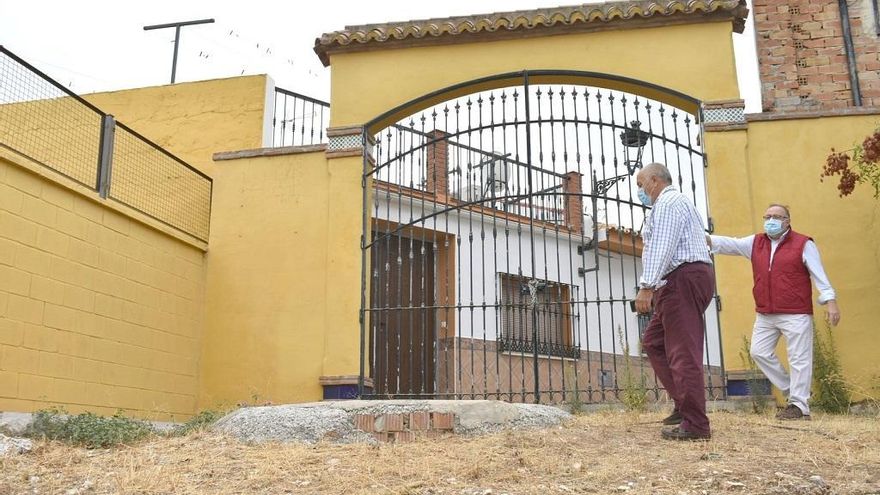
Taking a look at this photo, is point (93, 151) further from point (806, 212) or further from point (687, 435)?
point (806, 212)

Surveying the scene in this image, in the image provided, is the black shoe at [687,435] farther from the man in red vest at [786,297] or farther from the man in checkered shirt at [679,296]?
the man in red vest at [786,297]

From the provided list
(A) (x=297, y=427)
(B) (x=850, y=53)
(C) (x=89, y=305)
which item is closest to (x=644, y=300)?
(A) (x=297, y=427)

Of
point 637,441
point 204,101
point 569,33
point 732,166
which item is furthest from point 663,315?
point 204,101

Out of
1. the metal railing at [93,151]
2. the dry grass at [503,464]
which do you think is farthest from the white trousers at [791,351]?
the metal railing at [93,151]

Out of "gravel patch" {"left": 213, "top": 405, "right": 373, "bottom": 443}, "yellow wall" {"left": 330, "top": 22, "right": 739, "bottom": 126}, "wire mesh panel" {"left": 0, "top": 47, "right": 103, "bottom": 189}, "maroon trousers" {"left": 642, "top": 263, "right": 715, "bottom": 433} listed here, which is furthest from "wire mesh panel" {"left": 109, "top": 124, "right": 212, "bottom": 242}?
"maroon trousers" {"left": 642, "top": 263, "right": 715, "bottom": 433}

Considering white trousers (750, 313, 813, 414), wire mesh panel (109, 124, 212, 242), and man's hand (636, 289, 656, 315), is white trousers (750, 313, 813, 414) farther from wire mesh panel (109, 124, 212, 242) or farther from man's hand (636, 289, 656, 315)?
wire mesh panel (109, 124, 212, 242)

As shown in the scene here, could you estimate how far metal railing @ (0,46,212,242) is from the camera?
6613 millimetres

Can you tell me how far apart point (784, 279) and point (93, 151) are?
18.8 feet

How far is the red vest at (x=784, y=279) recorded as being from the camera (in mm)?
5965

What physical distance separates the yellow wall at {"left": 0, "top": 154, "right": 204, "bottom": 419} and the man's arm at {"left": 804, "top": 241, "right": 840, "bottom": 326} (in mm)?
5573

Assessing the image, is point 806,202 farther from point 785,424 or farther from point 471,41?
point 471,41

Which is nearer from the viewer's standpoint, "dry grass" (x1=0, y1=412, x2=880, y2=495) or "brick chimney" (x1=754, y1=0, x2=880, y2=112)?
"dry grass" (x1=0, y1=412, x2=880, y2=495)

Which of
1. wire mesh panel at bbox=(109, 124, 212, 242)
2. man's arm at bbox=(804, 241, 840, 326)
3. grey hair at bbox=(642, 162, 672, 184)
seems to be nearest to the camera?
grey hair at bbox=(642, 162, 672, 184)

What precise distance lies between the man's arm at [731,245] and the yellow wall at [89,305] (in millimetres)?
4938
